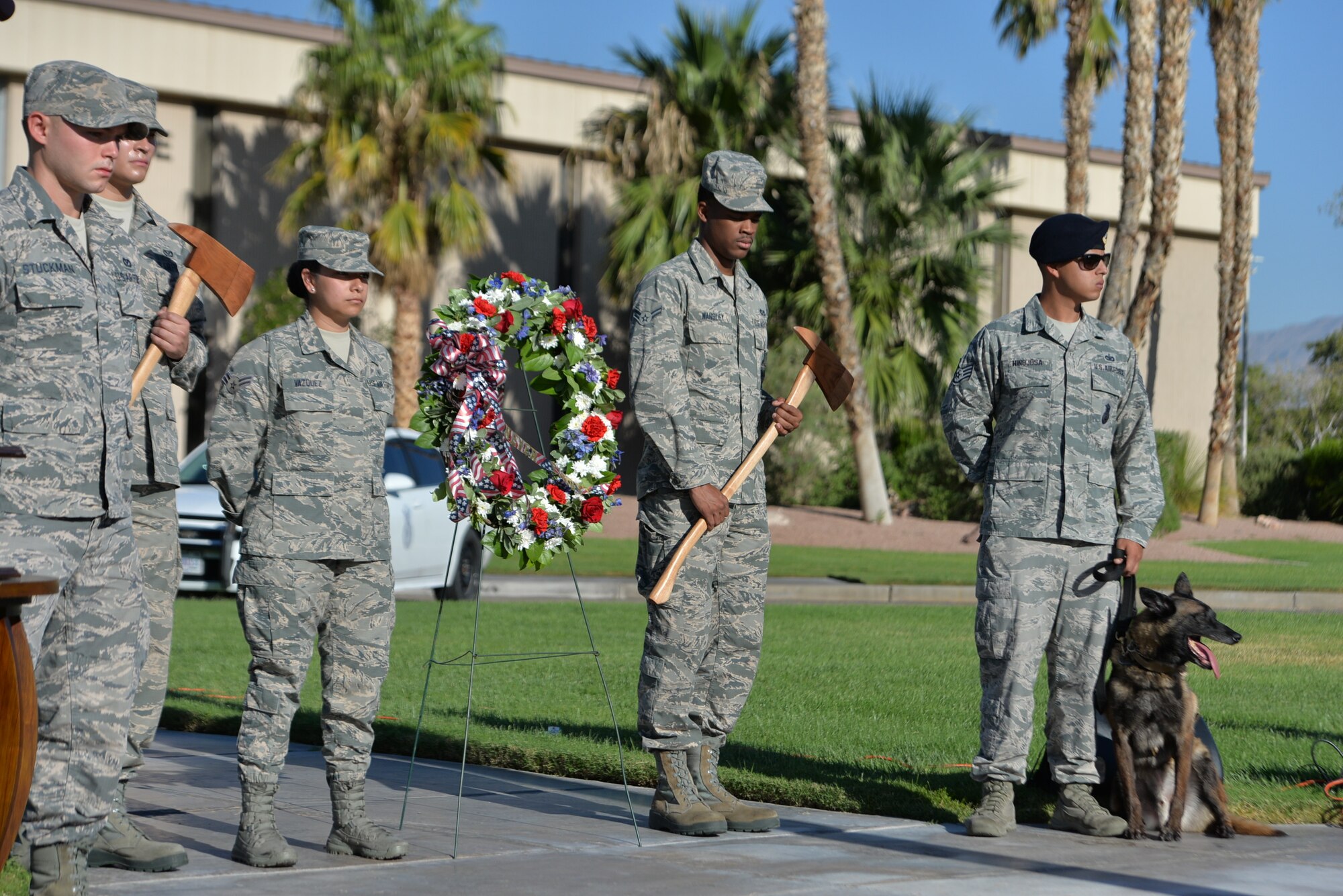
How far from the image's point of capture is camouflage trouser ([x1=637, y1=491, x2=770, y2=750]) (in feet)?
20.2

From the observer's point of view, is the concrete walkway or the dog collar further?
the dog collar

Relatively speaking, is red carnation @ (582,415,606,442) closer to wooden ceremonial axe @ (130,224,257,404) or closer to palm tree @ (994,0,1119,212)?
wooden ceremonial axe @ (130,224,257,404)

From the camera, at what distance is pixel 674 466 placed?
20.1 ft

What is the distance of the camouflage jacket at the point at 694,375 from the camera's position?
243 inches

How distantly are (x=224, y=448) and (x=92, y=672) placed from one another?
1177 mm

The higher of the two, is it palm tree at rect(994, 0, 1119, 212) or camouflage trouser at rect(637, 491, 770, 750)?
palm tree at rect(994, 0, 1119, 212)

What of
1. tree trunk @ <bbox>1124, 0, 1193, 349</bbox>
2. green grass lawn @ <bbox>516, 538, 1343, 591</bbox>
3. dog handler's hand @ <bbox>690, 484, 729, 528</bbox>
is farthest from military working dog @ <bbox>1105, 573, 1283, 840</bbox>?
tree trunk @ <bbox>1124, 0, 1193, 349</bbox>

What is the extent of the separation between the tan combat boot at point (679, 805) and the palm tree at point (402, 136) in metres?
22.2

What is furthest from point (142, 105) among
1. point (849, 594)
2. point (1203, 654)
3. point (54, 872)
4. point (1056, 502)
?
point (849, 594)

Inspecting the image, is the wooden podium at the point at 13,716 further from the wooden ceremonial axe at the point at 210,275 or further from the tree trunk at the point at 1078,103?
the tree trunk at the point at 1078,103

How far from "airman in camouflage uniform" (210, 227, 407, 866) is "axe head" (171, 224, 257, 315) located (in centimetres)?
17

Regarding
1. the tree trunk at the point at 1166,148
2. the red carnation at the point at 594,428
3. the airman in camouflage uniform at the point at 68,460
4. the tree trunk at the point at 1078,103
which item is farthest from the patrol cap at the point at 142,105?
the tree trunk at the point at 1078,103

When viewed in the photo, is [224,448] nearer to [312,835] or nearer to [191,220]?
[312,835]

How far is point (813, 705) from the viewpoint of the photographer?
9406 mm
